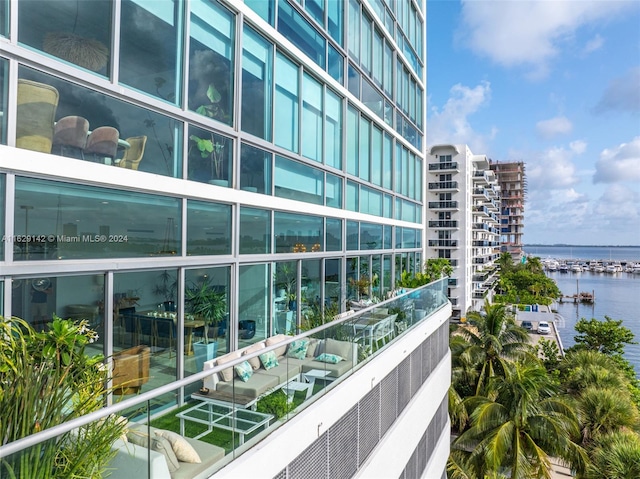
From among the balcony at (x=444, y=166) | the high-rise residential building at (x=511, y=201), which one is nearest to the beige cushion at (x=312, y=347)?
A: the balcony at (x=444, y=166)

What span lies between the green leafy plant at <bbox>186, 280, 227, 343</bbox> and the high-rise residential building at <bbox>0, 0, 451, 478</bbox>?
0.03 meters

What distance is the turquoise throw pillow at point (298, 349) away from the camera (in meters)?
5.52

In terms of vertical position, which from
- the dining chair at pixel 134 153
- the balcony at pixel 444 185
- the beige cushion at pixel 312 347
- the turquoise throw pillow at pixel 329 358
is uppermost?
the balcony at pixel 444 185

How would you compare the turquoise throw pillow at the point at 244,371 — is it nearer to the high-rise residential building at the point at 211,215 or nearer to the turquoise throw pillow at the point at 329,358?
the high-rise residential building at the point at 211,215

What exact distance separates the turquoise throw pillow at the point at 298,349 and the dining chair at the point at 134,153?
11.4 feet

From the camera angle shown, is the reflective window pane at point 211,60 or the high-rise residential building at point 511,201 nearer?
the reflective window pane at point 211,60

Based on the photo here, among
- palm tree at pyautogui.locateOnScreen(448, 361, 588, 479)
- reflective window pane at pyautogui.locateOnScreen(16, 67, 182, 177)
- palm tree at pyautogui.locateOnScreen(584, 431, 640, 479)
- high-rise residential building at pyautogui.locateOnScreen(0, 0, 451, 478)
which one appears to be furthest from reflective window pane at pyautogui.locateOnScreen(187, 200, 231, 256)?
palm tree at pyautogui.locateOnScreen(584, 431, 640, 479)

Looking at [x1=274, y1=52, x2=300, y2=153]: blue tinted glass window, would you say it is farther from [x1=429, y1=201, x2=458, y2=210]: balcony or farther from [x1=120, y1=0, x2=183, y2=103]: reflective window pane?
[x1=429, y1=201, x2=458, y2=210]: balcony

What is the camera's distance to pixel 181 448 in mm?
3896

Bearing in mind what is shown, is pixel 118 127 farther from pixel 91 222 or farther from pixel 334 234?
pixel 334 234

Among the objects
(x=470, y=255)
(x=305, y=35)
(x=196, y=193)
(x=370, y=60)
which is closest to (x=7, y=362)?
(x=196, y=193)

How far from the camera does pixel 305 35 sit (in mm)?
10578

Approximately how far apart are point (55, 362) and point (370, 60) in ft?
46.2

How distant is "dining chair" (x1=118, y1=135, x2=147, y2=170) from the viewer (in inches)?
233
